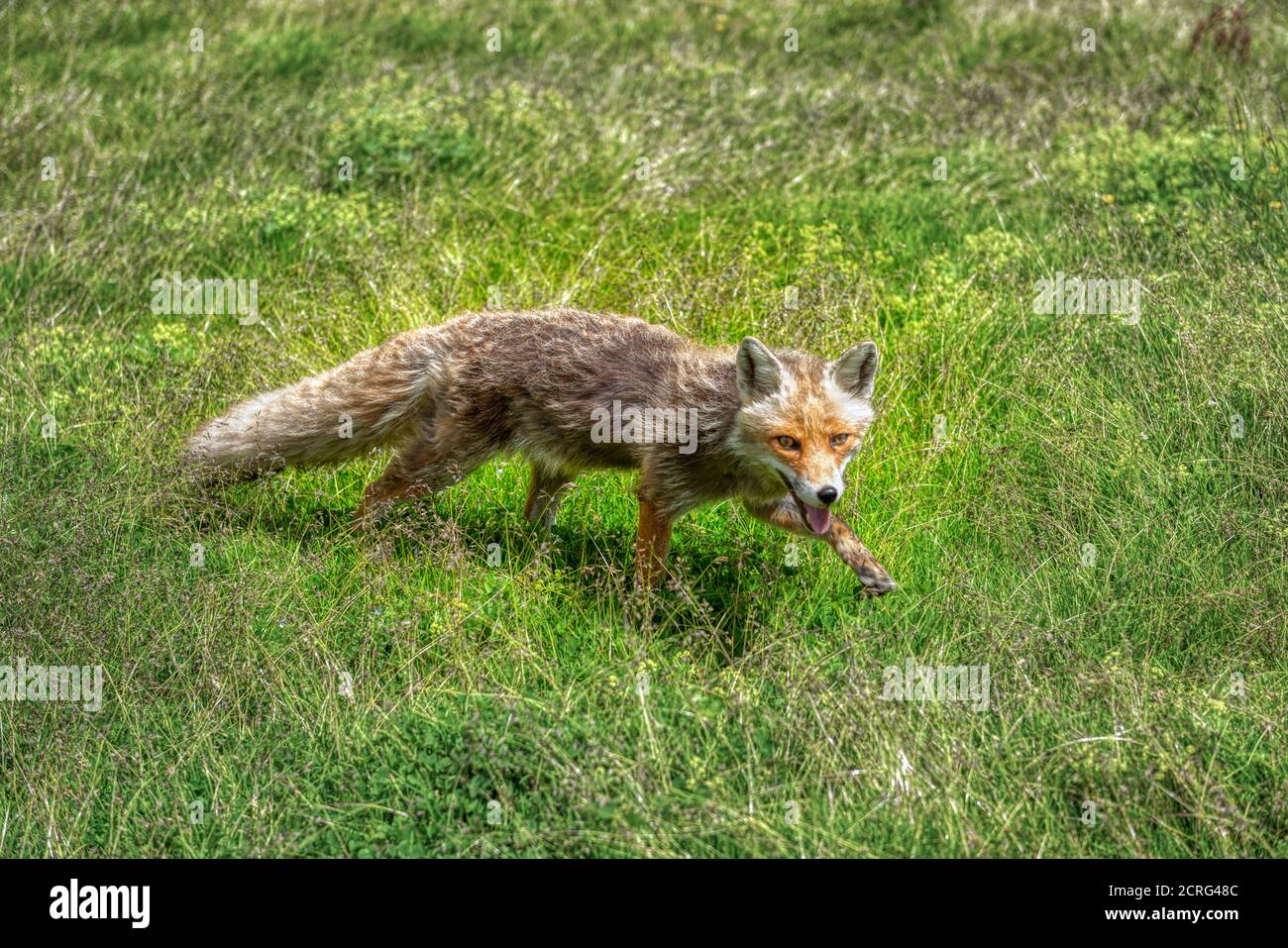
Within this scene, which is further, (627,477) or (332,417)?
(627,477)

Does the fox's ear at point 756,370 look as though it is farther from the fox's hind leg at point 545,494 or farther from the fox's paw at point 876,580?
the fox's hind leg at point 545,494

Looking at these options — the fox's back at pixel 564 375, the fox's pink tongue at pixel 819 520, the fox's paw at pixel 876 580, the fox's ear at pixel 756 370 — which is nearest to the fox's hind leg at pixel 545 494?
the fox's back at pixel 564 375

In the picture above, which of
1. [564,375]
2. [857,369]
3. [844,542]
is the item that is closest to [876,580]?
[844,542]

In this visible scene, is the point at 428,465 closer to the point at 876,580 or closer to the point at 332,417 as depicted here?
the point at 332,417

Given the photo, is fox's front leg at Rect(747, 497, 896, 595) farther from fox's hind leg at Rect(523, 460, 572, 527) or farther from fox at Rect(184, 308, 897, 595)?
fox's hind leg at Rect(523, 460, 572, 527)

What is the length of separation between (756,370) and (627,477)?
1.67 metres

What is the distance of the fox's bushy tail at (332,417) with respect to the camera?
24.5ft

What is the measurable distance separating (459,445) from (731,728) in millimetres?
2483

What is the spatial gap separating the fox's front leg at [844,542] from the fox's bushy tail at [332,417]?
2.07m

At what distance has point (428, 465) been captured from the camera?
7.34 metres

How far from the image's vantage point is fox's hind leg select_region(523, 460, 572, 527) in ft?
25.4

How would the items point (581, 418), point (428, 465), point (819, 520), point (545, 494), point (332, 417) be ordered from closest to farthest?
point (819, 520)
point (581, 418)
point (428, 465)
point (332, 417)
point (545, 494)

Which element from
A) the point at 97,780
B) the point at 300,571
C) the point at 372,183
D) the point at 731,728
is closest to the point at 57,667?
the point at 97,780

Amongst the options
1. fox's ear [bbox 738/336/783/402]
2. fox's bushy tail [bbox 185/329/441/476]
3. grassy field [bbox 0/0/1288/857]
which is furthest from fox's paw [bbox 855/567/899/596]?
fox's bushy tail [bbox 185/329/441/476]
